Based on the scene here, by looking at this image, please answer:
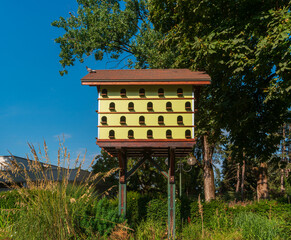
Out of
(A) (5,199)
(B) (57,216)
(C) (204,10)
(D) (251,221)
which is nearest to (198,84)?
(C) (204,10)

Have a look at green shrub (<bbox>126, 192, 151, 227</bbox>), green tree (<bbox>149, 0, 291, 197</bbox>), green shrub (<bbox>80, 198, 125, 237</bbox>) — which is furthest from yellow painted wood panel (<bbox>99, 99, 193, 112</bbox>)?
green shrub (<bbox>126, 192, 151, 227</bbox>)

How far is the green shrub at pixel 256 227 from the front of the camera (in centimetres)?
796

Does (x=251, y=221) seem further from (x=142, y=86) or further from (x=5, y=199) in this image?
(x=5, y=199)

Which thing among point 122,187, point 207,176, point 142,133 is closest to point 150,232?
point 122,187

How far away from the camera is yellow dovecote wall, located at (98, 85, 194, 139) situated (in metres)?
8.32

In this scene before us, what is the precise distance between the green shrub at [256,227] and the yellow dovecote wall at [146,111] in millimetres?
3333

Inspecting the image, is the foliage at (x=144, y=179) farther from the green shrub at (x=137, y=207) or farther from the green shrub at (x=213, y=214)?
the green shrub at (x=213, y=214)

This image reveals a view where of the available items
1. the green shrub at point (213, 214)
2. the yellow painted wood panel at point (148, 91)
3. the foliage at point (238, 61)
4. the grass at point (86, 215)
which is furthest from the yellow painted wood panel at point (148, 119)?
the green shrub at point (213, 214)

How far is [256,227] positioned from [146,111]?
481 centimetres

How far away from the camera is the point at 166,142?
8.26 m

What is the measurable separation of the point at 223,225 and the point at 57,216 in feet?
22.1

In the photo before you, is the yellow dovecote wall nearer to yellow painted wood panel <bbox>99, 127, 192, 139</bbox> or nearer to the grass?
yellow painted wood panel <bbox>99, 127, 192, 139</bbox>

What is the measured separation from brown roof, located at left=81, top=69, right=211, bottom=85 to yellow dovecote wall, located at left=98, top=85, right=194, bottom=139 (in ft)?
0.87

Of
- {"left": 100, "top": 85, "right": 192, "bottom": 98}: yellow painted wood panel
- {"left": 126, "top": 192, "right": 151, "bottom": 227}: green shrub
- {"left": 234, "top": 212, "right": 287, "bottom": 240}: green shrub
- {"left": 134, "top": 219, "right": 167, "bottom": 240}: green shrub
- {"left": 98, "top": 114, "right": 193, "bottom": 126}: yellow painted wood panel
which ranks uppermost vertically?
{"left": 100, "top": 85, "right": 192, "bottom": 98}: yellow painted wood panel
